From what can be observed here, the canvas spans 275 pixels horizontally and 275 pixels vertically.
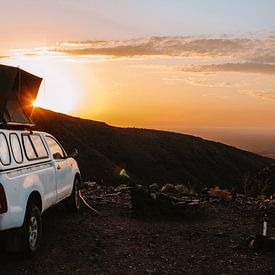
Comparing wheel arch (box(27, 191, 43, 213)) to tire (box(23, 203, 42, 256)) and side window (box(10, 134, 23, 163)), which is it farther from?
side window (box(10, 134, 23, 163))

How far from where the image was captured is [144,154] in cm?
9106

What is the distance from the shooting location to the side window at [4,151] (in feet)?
24.1

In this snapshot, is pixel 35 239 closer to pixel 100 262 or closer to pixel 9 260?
pixel 9 260

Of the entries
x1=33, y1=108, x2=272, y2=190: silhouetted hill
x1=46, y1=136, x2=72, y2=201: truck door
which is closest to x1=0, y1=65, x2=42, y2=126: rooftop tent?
x1=46, y1=136, x2=72, y2=201: truck door

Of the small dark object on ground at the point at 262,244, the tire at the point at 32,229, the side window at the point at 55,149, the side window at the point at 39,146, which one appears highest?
the side window at the point at 39,146

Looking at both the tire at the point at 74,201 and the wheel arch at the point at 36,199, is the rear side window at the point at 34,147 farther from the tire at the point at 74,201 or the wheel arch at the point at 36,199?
the tire at the point at 74,201

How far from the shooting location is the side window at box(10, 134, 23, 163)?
7.91m

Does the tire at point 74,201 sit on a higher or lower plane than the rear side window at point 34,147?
lower


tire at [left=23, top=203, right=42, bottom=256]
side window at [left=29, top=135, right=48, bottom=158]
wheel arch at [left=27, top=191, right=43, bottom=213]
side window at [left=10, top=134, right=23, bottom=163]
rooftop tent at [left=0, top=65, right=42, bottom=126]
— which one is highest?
rooftop tent at [left=0, top=65, right=42, bottom=126]

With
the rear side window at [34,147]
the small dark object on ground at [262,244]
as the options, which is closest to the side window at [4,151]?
the rear side window at [34,147]

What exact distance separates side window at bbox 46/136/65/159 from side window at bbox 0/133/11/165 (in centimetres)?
268

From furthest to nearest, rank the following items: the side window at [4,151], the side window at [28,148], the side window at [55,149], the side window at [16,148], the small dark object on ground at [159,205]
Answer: the small dark object on ground at [159,205]
the side window at [55,149]
the side window at [28,148]
the side window at [16,148]
the side window at [4,151]

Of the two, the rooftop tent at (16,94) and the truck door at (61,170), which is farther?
the truck door at (61,170)

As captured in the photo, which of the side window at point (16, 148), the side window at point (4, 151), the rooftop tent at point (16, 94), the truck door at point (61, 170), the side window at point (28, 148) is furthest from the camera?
the truck door at point (61, 170)
